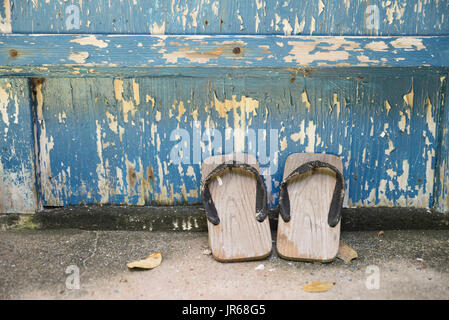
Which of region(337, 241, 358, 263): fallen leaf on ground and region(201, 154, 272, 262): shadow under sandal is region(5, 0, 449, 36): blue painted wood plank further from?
region(337, 241, 358, 263): fallen leaf on ground

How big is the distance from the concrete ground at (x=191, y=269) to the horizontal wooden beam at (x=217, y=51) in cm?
78

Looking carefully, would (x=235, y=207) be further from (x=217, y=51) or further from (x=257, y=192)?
(x=217, y=51)

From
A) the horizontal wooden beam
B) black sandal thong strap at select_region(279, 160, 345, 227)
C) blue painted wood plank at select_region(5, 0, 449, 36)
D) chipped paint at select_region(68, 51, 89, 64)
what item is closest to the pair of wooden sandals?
black sandal thong strap at select_region(279, 160, 345, 227)

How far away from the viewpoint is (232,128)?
1714mm

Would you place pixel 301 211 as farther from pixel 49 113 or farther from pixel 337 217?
pixel 49 113

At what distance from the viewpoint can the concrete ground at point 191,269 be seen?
1.35m

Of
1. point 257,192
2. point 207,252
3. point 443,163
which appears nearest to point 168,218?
point 207,252

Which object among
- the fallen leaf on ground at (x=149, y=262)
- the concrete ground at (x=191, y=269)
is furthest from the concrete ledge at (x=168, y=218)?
the fallen leaf on ground at (x=149, y=262)

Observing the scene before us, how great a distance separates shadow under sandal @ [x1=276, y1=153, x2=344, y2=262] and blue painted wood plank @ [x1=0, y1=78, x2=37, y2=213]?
3.83ft

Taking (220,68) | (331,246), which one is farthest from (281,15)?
(331,246)

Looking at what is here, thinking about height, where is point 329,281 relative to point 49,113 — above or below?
below

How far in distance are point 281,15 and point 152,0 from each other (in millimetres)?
547

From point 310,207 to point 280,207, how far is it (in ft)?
0.44

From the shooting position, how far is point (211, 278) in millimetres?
1440
